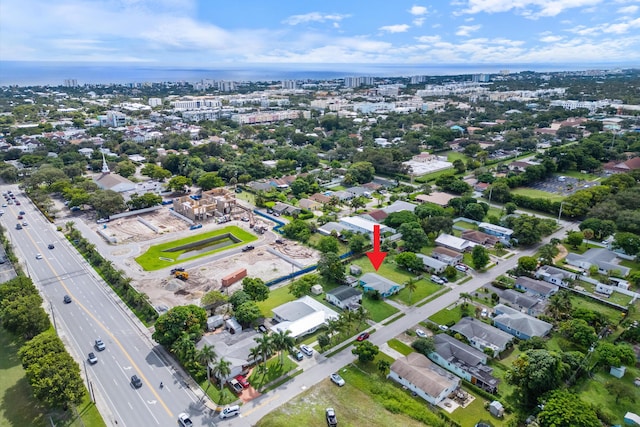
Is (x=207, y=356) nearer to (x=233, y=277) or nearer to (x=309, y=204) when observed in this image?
(x=233, y=277)

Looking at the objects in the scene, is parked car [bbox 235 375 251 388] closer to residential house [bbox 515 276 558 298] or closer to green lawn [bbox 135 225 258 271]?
green lawn [bbox 135 225 258 271]

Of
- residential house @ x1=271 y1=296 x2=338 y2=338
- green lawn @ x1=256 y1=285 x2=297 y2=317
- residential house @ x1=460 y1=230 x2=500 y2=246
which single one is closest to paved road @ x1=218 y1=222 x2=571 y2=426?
residential house @ x1=271 y1=296 x2=338 y2=338

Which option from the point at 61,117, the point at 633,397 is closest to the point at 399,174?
the point at 633,397

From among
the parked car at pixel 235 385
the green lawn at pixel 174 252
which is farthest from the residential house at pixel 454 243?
the parked car at pixel 235 385

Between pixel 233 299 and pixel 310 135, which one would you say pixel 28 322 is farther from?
pixel 310 135

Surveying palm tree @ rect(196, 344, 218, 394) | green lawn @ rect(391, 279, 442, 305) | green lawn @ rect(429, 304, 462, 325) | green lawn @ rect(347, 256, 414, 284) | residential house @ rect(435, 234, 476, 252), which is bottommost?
green lawn @ rect(429, 304, 462, 325)

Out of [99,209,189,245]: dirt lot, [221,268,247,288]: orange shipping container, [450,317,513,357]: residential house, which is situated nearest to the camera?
[450,317,513,357]: residential house

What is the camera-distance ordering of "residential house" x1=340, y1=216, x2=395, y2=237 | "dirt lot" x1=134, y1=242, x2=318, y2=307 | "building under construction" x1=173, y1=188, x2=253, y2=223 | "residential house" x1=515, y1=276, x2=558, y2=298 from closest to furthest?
"residential house" x1=515, y1=276, x2=558, y2=298 < "dirt lot" x1=134, y1=242, x2=318, y2=307 < "residential house" x1=340, y1=216, x2=395, y2=237 < "building under construction" x1=173, y1=188, x2=253, y2=223
